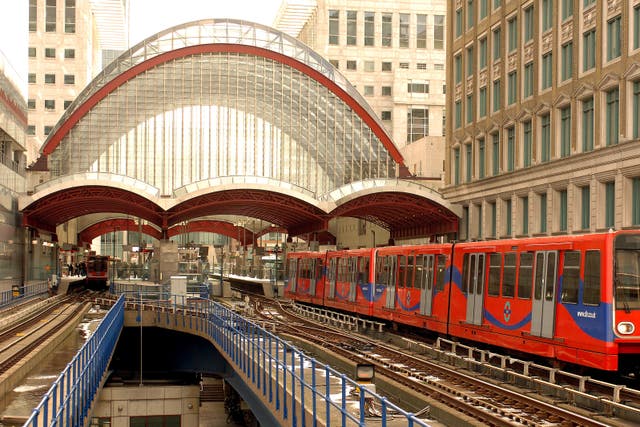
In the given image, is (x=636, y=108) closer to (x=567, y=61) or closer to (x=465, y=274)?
(x=567, y=61)

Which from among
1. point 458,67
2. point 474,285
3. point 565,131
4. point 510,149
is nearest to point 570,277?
point 474,285

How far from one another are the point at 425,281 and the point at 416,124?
9453 centimetres

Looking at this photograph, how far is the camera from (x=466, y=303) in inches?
1158

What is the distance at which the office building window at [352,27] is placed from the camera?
13012 cm

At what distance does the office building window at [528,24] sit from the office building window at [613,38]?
9.09 m

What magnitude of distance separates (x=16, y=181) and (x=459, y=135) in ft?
111

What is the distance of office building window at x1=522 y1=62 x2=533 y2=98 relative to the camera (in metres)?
52.5

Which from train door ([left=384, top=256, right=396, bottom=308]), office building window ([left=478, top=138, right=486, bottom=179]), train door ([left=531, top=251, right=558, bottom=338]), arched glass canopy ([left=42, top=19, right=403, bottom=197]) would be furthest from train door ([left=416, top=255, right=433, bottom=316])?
arched glass canopy ([left=42, top=19, right=403, bottom=197])

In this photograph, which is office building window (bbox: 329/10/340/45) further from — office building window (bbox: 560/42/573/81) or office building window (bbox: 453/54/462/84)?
office building window (bbox: 560/42/573/81)

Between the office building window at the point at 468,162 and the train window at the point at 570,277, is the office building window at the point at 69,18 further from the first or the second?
the train window at the point at 570,277

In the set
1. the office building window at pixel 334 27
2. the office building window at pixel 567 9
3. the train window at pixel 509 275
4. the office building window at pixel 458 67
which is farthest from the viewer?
the office building window at pixel 334 27

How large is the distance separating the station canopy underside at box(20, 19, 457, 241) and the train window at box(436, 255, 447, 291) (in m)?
71.7

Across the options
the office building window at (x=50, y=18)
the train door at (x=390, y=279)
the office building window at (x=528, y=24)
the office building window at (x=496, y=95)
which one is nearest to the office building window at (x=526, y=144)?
the office building window at (x=496, y=95)

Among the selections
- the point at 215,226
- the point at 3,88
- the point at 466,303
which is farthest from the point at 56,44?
the point at 466,303
